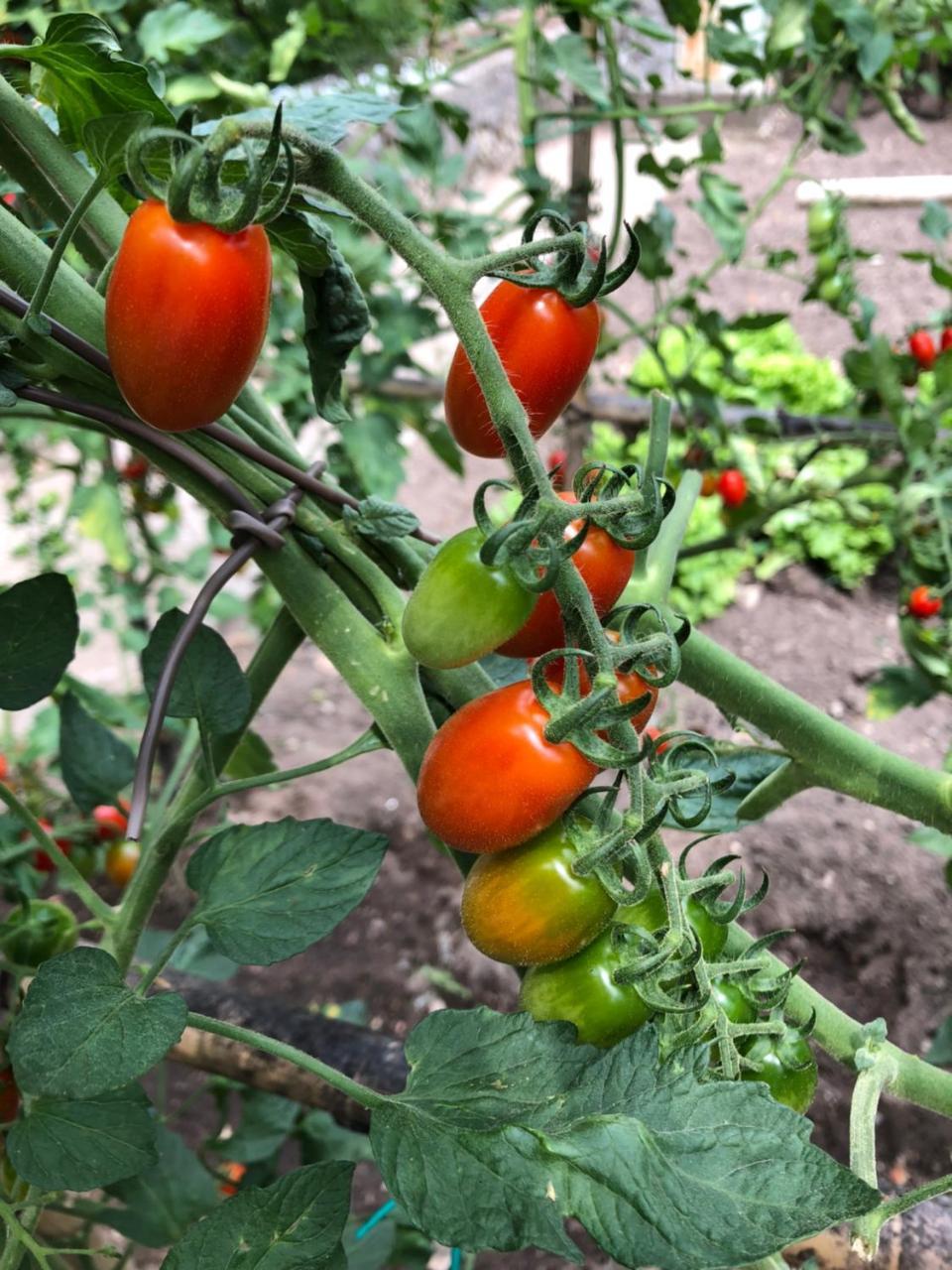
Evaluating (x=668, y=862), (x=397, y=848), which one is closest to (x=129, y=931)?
(x=668, y=862)

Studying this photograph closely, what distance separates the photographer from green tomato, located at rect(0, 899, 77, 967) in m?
0.72

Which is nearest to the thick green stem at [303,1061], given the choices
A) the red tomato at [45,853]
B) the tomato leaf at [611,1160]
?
the tomato leaf at [611,1160]

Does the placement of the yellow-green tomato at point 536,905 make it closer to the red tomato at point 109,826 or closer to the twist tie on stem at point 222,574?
the twist tie on stem at point 222,574

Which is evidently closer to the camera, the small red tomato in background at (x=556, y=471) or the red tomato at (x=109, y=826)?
the small red tomato in background at (x=556, y=471)

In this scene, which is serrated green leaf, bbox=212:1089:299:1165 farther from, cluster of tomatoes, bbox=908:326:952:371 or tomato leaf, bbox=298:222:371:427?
cluster of tomatoes, bbox=908:326:952:371

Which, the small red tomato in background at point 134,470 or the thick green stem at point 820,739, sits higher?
the thick green stem at point 820,739

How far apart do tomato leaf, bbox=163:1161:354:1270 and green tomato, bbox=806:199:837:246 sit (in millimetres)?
1462

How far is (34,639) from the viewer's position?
0.55 meters

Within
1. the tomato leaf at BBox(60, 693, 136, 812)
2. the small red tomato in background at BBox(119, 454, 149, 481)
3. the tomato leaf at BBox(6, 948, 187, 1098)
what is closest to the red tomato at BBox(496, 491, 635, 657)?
the tomato leaf at BBox(6, 948, 187, 1098)

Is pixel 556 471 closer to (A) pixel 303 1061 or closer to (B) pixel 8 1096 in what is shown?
(A) pixel 303 1061

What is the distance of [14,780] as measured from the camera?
1708 mm

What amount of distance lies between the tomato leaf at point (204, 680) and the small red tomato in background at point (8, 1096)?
0.30 m

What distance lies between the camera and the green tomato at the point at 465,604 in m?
0.38

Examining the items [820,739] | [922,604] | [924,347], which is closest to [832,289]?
[924,347]
